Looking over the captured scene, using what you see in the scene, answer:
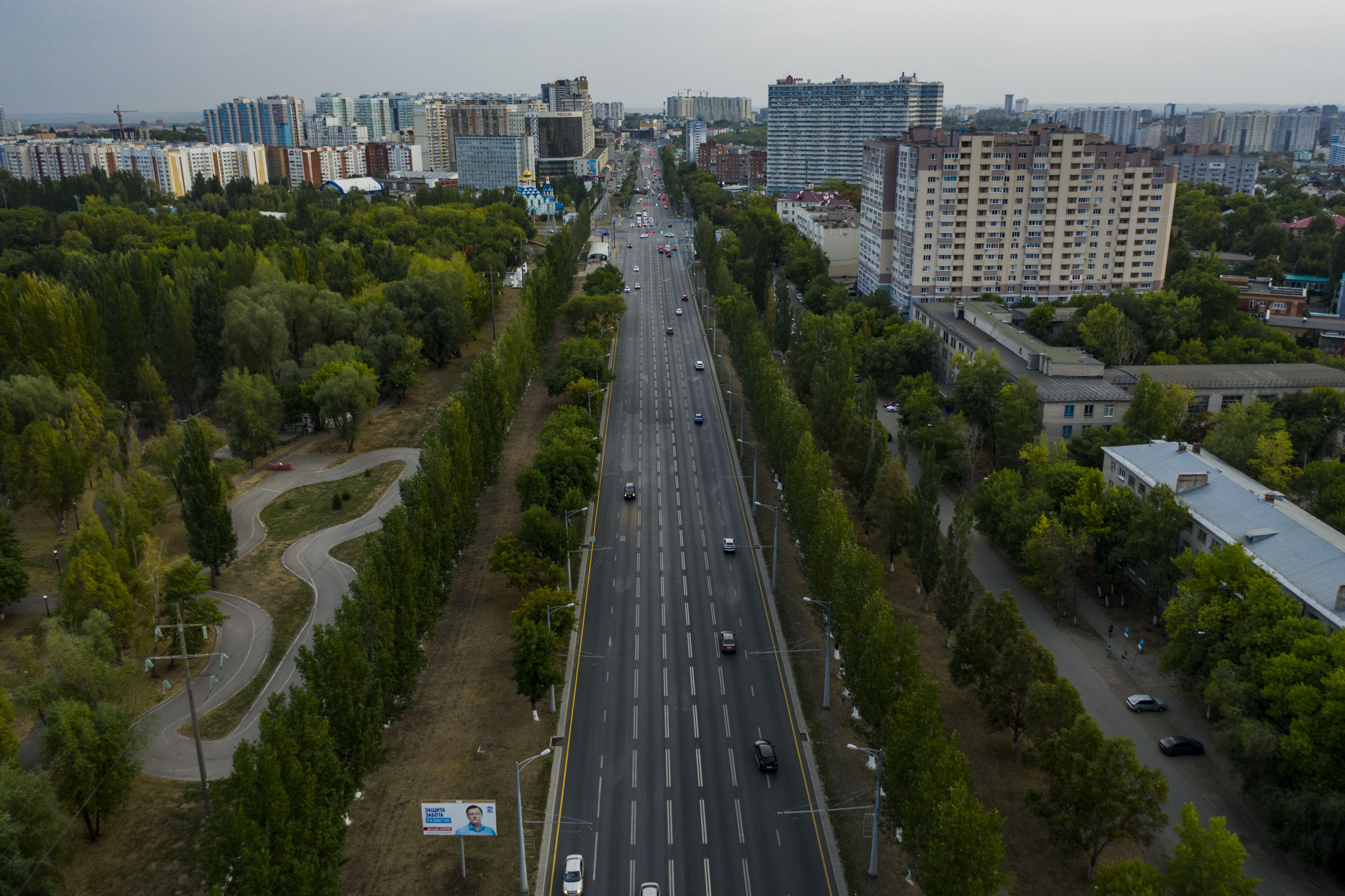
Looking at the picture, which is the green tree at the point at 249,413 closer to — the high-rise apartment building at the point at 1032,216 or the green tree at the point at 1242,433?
the green tree at the point at 1242,433

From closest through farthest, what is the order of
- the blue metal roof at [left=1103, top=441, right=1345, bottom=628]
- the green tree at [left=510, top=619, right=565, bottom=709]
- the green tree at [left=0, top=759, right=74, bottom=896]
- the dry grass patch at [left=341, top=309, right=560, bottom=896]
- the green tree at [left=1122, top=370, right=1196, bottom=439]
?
the green tree at [left=0, top=759, right=74, bottom=896] < the dry grass patch at [left=341, top=309, right=560, bottom=896] < the blue metal roof at [left=1103, top=441, right=1345, bottom=628] < the green tree at [left=510, top=619, right=565, bottom=709] < the green tree at [left=1122, top=370, right=1196, bottom=439]

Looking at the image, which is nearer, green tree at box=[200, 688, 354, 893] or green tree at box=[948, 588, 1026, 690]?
green tree at box=[200, 688, 354, 893]

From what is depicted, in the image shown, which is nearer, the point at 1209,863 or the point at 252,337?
the point at 1209,863

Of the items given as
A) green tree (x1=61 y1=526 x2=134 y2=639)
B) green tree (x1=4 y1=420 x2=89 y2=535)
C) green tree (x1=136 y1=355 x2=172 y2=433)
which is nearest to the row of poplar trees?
green tree (x1=61 y1=526 x2=134 y2=639)

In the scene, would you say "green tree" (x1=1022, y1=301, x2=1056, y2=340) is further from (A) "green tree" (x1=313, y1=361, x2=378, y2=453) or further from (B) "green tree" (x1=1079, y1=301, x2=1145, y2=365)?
(A) "green tree" (x1=313, y1=361, x2=378, y2=453)

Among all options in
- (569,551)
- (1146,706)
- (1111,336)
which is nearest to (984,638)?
(1146,706)

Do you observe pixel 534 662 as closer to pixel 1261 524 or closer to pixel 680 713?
pixel 680 713
